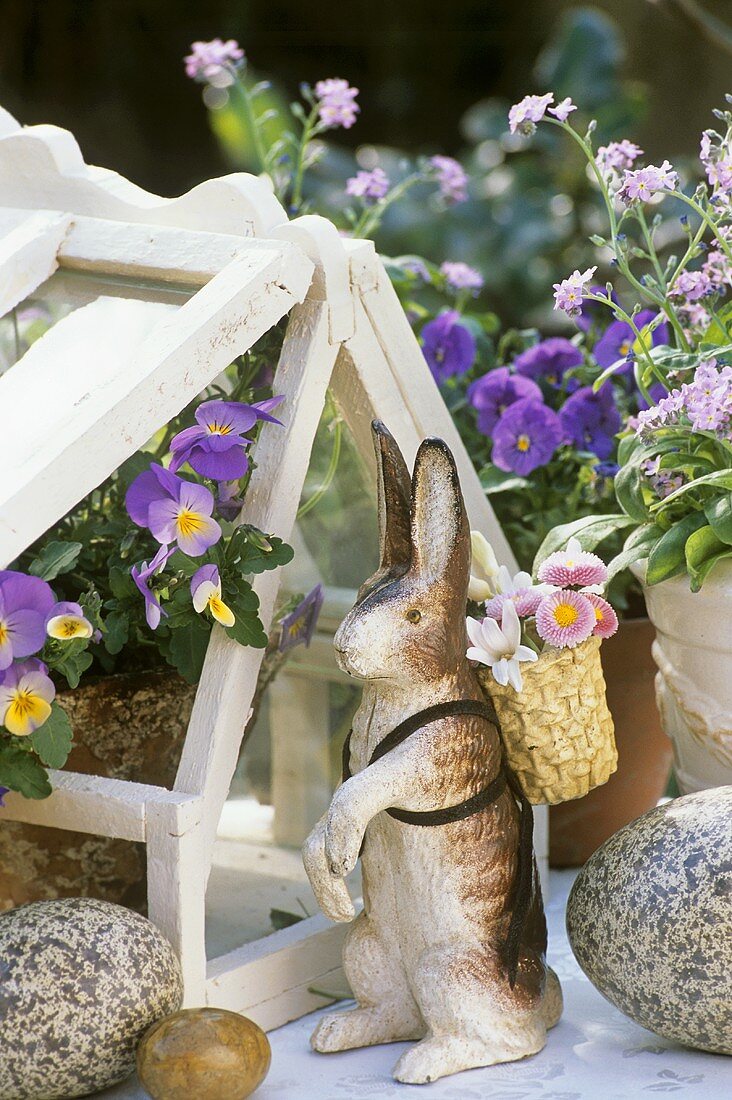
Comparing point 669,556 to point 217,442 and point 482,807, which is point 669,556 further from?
point 217,442

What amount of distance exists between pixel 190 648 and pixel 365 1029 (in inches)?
14.6

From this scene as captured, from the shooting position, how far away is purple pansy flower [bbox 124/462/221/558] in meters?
1.27

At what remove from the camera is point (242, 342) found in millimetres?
1327

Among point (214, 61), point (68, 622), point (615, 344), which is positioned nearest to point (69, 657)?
point (68, 622)

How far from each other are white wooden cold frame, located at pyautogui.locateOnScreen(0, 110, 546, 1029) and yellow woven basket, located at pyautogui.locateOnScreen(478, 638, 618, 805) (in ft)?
0.77

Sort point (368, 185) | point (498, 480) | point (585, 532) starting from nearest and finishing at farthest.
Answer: point (585, 532) < point (498, 480) < point (368, 185)

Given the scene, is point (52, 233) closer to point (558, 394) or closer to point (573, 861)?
point (558, 394)

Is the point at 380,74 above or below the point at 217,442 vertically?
below

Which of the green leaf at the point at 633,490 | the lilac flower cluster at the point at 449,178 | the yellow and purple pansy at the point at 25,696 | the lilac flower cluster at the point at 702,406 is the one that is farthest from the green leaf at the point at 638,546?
the lilac flower cluster at the point at 449,178

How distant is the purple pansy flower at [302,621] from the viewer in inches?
60.2

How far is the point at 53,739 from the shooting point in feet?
4.10

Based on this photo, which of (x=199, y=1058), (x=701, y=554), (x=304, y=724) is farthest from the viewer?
(x=304, y=724)

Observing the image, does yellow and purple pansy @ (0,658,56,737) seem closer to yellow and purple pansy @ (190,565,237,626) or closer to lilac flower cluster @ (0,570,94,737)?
lilac flower cluster @ (0,570,94,737)

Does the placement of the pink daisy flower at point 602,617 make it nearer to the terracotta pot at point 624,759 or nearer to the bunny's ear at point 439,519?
the bunny's ear at point 439,519
